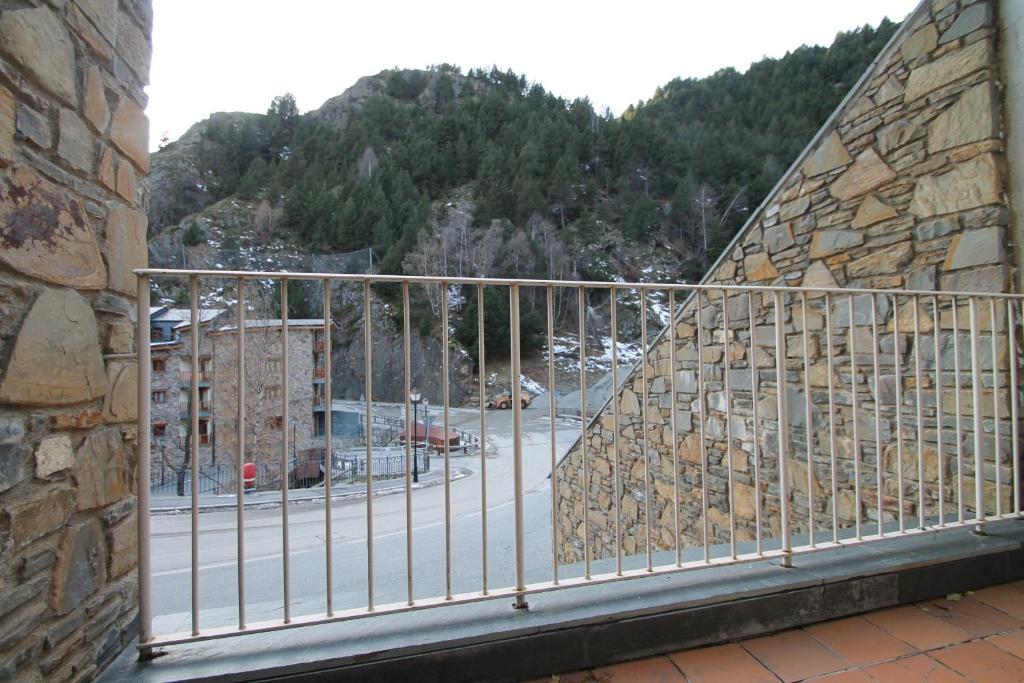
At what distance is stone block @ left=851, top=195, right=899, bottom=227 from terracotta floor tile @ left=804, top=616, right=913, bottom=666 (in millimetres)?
2221

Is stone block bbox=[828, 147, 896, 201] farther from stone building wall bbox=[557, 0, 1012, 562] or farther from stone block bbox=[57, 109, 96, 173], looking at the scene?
stone block bbox=[57, 109, 96, 173]

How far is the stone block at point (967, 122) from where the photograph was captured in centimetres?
219

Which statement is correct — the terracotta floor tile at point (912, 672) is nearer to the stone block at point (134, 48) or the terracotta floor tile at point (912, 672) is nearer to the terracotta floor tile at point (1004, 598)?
the terracotta floor tile at point (1004, 598)

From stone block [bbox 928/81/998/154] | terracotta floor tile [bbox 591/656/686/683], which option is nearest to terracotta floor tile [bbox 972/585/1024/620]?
terracotta floor tile [bbox 591/656/686/683]

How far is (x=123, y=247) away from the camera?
1.13m

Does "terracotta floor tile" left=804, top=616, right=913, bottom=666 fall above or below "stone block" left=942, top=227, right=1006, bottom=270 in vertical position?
below

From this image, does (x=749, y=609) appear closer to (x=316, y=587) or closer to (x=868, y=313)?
(x=868, y=313)

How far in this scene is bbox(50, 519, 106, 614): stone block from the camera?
92 centimetres

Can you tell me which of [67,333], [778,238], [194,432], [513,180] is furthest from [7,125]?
[513,180]

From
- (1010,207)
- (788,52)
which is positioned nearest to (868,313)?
(1010,207)

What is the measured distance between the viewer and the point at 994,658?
1.19 metres

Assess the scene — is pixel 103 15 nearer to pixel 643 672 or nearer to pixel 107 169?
pixel 107 169

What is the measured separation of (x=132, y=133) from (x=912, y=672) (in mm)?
2353

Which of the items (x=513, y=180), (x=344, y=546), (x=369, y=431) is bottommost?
(x=344, y=546)
